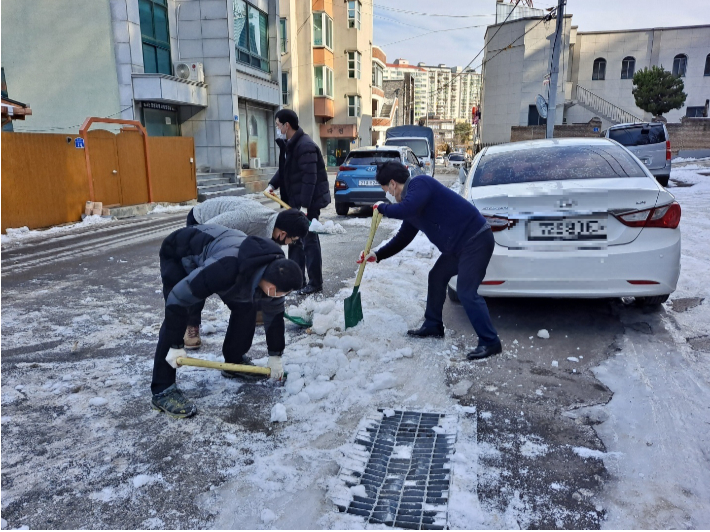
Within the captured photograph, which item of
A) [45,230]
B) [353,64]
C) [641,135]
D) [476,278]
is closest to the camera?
[476,278]

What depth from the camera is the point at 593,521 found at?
2.02 meters

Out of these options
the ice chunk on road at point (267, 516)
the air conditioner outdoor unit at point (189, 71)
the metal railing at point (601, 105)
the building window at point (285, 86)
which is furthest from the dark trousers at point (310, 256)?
the metal railing at point (601, 105)

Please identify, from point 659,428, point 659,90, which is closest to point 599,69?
point 659,90

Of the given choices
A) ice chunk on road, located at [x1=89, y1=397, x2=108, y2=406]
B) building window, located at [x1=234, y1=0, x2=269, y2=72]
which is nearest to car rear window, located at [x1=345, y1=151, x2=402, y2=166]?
ice chunk on road, located at [x1=89, y1=397, x2=108, y2=406]

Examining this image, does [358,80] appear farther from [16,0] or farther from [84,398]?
[84,398]

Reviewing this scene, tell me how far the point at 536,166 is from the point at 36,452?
402cm

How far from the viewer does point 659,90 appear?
101 ft

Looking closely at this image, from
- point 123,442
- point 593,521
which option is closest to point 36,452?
point 123,442

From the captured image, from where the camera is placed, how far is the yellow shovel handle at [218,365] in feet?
9.52

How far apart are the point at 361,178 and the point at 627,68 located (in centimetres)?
3394

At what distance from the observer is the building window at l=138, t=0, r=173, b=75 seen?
16.7m

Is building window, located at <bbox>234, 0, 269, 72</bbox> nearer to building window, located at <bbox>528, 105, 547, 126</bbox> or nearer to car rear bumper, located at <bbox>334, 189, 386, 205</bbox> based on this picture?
car rear bumper, located at <bbox>334, 189, 386, 205</bbox>

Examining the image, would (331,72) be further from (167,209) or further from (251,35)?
(167,209)

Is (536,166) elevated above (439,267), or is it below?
above
